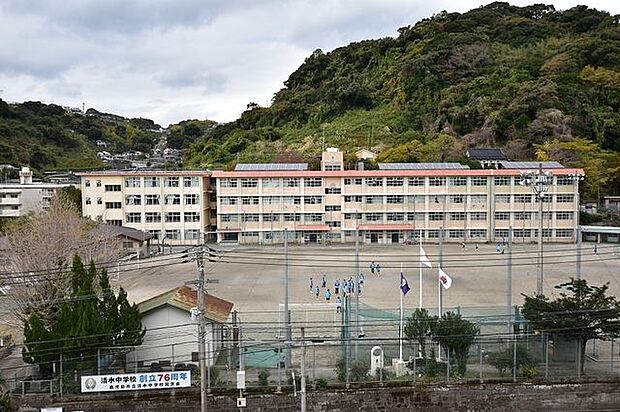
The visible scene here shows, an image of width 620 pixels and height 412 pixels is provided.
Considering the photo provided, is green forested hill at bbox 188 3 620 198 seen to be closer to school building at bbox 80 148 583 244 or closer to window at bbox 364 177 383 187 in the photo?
school building at bbox 80 148 583 244

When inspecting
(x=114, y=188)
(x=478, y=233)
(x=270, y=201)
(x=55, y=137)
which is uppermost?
(x=55, y=137)

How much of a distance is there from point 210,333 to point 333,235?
113 feet

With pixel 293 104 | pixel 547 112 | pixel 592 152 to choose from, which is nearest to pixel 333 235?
pixel 592 152

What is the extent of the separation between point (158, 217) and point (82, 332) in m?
36.0

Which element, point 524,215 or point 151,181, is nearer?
point 524,215

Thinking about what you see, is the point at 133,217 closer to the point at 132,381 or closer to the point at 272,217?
the point at 272,217

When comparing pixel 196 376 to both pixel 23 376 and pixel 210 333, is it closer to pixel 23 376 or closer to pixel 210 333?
pixel 210 333

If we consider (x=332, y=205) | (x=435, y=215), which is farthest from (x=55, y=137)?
(x=435, y=215)

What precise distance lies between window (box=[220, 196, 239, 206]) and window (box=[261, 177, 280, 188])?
2.84m

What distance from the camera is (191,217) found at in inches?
1961

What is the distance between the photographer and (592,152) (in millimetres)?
56938

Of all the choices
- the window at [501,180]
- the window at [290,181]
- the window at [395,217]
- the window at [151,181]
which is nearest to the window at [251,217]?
the window at [290,181]

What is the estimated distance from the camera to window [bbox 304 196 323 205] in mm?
50094

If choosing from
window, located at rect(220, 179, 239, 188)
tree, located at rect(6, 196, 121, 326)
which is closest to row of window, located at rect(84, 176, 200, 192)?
window, located at rect(220, 179, 239, 188)
